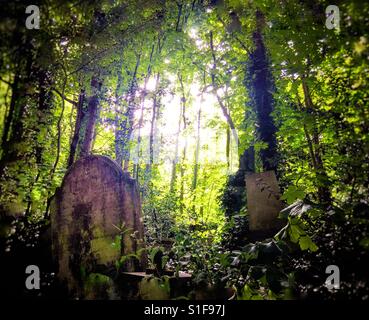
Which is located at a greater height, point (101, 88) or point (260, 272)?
point (101, 88)

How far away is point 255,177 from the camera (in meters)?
5.33

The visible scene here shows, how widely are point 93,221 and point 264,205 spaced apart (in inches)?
127

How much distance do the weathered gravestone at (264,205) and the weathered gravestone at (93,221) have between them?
2.35 m

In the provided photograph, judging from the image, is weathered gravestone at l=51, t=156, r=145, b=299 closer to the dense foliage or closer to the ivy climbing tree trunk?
the dense foliage

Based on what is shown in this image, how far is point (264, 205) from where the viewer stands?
203 inches

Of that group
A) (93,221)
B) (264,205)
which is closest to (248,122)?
(264,205)

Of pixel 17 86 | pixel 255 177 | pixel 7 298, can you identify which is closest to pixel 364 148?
pixel 255 177

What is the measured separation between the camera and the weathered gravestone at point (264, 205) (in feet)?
16.5

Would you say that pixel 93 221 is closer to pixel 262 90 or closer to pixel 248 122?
pixel 248 122

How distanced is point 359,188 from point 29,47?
161 inches

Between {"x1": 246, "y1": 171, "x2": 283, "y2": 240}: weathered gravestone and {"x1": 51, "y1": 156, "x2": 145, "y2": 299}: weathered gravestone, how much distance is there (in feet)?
7.70

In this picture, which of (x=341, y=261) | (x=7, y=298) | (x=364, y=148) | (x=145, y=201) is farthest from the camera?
(x=145, y=201)
